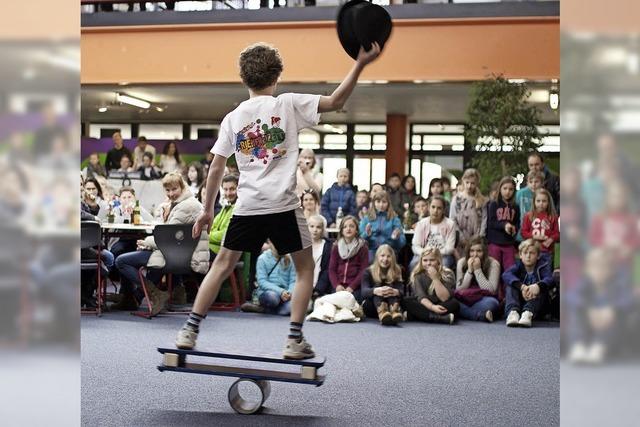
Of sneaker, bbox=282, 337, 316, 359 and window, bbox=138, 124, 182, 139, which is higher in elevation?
window, bbox=138, 124, 182, 139

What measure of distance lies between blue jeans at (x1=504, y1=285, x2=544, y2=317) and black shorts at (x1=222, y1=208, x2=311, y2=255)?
405cm

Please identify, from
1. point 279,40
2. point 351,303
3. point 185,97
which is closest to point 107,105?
point 185,97

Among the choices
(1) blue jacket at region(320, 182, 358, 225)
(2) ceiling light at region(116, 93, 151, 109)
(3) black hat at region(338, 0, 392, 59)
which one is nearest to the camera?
(3) black hat at region(338, 0, 392, 59)

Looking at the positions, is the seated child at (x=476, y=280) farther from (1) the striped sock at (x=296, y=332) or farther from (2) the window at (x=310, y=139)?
(2) the window at (x=310, y=139)

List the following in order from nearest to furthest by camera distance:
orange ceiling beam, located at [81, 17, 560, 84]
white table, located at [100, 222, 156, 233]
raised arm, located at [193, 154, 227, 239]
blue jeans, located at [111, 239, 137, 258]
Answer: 1. raised arm, located at [193, 154, 227, 239]
2. white table, located at [100, 222, 156, 233]
3. blue jeans, located at [111, 239, 137, 258]
4. orange ceiling beam, located at [81, 17, 560, 84]

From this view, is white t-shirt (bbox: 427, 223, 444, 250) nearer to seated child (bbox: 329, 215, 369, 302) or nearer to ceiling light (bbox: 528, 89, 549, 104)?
seated child (bbox: 329, 215, 369, 302)

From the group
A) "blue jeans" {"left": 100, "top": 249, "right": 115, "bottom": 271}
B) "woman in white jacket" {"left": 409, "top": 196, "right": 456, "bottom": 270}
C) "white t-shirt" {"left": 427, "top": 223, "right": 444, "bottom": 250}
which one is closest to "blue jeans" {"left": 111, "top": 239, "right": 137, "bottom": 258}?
"blue jeans" {"left": 100, "top": 249, "right": 115, "bottom": 271}

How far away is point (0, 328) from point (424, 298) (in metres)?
6.30

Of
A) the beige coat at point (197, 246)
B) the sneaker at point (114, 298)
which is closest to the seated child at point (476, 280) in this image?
the beige coat at point (197, 246)

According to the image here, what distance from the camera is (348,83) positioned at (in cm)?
361

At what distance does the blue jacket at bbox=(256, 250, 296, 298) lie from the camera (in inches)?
314

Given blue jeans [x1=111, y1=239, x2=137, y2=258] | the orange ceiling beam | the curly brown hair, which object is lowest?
blue jeans [x1=111, y1=239, x2=137, y2=258]

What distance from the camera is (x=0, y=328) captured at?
145 cm

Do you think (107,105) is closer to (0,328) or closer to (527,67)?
(527,67)
